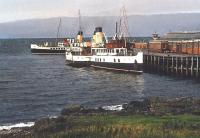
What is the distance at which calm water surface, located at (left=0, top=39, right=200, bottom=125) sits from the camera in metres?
62.6

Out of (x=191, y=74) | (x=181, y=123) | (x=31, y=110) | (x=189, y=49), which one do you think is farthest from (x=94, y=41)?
(x=181, y=123)

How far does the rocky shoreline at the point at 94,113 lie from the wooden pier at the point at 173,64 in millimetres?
40315

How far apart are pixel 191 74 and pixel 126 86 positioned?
1514 centimetres

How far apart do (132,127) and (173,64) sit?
6950 centimetres

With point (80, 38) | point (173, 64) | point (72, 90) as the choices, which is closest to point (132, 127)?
point (72, 90)

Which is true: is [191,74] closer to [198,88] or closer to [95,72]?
[198,88]

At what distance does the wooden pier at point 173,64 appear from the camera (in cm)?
9669

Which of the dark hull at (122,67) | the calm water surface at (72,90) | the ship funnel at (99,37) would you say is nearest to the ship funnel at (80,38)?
the ship funnel at (99,37)

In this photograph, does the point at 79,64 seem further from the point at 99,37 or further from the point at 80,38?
the point at 80,38

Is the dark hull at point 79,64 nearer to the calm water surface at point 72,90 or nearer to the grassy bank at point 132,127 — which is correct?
the calm water surface at point 72,90

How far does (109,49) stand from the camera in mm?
117938

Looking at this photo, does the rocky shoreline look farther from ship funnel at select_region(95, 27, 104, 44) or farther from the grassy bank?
ship funnel at select_region(95, 27, 104, 44)

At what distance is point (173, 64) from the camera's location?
10506cm

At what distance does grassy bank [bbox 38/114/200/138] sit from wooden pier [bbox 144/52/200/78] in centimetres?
5464
